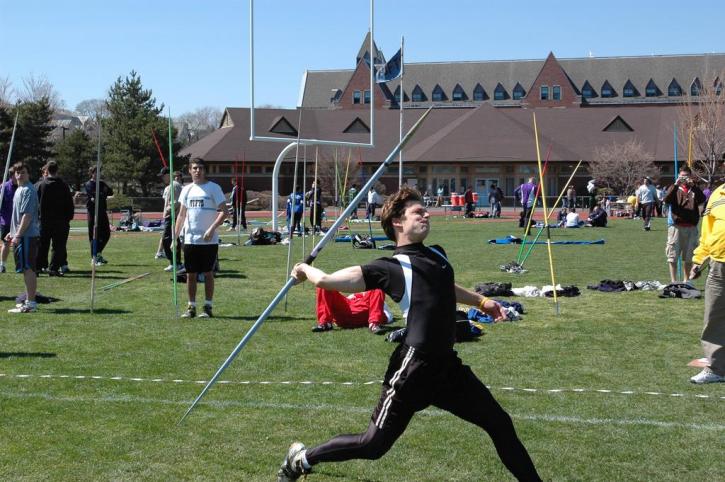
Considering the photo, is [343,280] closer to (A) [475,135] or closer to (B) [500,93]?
(A) [475,135]

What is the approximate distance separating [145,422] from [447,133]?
2866 inches

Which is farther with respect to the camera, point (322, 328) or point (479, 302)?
point (322, 328)

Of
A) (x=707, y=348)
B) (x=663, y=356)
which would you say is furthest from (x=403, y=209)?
(x=663, y=356)

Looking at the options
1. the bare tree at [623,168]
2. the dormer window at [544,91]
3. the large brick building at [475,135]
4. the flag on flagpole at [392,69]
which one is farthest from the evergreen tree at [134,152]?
the dormer window at [544,91]

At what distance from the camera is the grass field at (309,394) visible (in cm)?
585

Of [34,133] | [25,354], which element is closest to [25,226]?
[25,354]

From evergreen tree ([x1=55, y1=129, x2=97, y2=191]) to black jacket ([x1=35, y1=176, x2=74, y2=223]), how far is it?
5324 cm

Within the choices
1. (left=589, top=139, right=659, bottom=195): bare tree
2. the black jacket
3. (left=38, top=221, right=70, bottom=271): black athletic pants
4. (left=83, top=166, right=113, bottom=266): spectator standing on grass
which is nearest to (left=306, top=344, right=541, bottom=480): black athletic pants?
the black jacket

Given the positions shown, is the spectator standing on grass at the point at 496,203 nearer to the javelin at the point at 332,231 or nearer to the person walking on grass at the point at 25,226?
the person walking on grass at the point at 25,226

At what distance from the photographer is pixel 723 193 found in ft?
27.0

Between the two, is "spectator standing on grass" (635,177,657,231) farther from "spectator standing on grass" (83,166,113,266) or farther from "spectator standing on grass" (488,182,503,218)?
"spectator standing on grass" (83,166,113,266)

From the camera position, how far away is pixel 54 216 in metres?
16.1

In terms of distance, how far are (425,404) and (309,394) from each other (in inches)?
114

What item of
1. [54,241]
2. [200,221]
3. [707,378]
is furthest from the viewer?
[54,241]
